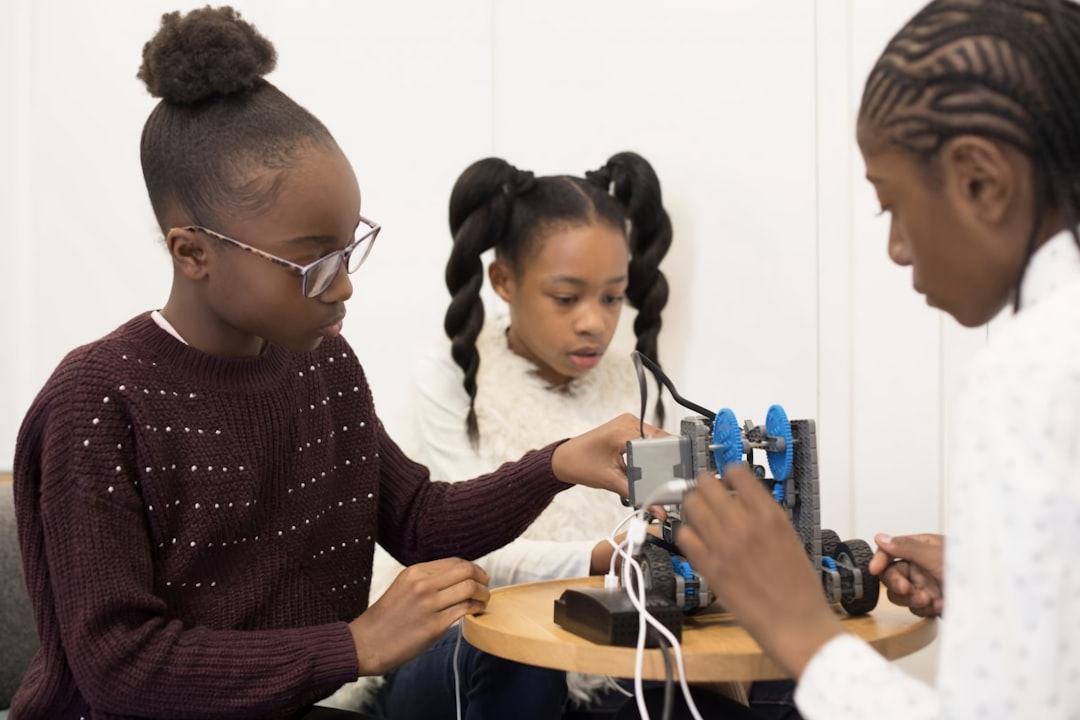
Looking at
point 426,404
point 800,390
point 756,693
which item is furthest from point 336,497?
point 800,390

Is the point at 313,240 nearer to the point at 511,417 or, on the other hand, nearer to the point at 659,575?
the point at 659,575

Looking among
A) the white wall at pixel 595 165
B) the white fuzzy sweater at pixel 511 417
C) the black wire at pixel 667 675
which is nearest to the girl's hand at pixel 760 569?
the black wire at pixel 667 675

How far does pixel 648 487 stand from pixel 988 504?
1.75 ft

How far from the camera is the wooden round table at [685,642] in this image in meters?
1.11

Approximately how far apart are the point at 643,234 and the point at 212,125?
3.56ft

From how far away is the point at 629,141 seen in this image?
232 centimetres

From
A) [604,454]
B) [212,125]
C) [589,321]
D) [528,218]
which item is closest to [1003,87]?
[604,454]

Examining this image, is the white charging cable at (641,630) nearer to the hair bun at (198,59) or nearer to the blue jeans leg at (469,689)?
the blue jeans leg at (469,689)

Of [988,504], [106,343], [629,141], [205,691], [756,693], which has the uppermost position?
[629,141]

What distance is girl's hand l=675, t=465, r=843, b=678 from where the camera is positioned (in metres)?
0.88

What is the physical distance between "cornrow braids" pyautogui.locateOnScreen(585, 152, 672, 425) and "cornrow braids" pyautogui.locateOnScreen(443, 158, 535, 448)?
0.56 feet

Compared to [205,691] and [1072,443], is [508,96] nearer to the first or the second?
[205,691]

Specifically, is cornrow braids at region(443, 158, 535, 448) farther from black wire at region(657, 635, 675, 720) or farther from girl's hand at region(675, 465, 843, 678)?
girl's hand at region(675, 465, 843, 678)

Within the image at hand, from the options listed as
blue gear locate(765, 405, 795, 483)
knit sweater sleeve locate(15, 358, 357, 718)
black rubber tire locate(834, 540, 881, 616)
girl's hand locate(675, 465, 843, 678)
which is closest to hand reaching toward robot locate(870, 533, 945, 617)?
black rubber tire locate(834, 540, 881, 616)
